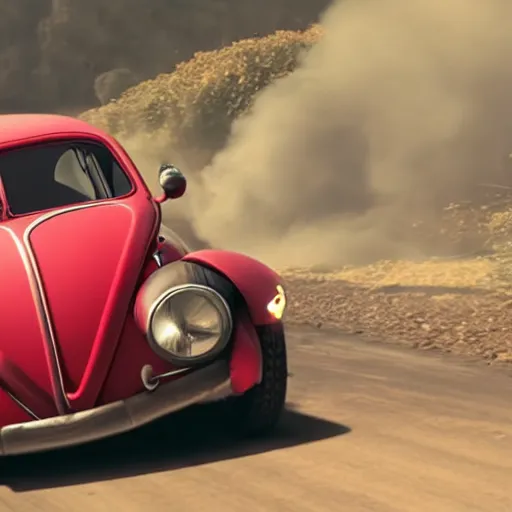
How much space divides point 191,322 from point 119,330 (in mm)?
325

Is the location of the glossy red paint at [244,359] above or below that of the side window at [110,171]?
below

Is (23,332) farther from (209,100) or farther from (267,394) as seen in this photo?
(209,100)

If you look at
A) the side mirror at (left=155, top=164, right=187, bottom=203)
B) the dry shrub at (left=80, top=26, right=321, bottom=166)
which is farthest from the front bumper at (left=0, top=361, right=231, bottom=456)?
the dry shrub at (left=80, top=26, right=321, bottom=166)

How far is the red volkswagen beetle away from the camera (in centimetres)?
484

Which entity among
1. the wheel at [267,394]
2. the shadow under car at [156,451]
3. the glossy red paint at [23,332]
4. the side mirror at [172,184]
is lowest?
the shadow under car at [156,451]

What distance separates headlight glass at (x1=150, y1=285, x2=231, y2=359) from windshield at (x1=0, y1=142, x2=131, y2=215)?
42.2 inches

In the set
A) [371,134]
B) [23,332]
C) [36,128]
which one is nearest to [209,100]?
[371,134]

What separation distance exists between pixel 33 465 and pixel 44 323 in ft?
2.51

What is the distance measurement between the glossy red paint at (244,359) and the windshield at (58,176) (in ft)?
3.94

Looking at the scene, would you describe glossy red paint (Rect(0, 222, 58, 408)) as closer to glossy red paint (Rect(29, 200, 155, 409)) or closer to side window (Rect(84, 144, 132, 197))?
glossy red paint (Rect(29, 200, 155, 409))

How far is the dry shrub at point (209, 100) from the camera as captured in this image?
26.7 meters

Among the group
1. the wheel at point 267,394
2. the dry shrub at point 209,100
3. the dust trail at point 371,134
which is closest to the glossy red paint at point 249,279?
the wheel at point 267,394

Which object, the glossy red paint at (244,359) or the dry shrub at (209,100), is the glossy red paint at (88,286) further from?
the dry shrub at (209,100)

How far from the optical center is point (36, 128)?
6.06 metres
